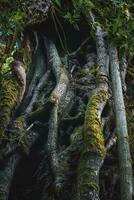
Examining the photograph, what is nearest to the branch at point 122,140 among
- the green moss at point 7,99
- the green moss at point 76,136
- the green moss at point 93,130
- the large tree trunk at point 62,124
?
the large tree trunk at point 62,124

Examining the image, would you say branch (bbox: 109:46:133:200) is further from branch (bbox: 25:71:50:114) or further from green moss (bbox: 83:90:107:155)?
branch (bbox: 25:71:50:114)

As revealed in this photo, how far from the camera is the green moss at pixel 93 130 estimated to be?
338cm

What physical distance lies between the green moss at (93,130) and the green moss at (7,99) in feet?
2.73

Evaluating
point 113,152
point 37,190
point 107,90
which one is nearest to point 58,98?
point 107,90

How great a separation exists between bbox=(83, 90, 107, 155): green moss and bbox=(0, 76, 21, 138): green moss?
831 millimetres

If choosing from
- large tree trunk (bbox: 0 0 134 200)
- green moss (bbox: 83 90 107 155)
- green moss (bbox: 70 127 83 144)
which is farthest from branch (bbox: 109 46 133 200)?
green moss (bbox: 70 127 83 144)

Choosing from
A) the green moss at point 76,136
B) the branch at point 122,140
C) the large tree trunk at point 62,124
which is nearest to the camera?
the branch at point 122,140

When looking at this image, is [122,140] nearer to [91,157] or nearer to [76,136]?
[91,157]

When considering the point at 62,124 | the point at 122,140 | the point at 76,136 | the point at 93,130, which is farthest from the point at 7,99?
the point at 122,140

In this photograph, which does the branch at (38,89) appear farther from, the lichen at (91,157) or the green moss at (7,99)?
the lichen at (91,157)

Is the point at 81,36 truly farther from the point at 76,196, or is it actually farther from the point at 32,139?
the point at 76,196

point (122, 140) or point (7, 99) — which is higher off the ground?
point (7, 99)

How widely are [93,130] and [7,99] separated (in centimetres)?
120

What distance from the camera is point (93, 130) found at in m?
3.56
